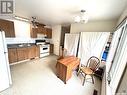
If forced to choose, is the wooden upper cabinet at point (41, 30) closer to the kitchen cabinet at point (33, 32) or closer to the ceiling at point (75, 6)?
the kitchen cabinet at point (33, 32)

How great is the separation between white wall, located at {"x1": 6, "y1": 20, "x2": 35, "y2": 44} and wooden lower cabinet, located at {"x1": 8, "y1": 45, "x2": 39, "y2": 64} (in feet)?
2.21

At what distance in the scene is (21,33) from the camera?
13.1ft

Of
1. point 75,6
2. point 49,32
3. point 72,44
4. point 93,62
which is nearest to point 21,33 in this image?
point 49,32

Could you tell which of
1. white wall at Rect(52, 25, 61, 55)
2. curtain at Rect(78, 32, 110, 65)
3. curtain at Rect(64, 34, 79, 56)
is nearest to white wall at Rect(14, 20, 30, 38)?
white wall at Rect(52, 25, 61, 55)

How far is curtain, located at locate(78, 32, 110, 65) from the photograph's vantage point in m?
2.66

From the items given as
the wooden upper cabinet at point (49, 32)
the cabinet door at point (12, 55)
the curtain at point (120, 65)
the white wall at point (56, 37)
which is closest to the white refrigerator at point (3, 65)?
the cabinet door at point (12, 55)

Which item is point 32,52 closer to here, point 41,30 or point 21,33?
point 21,33

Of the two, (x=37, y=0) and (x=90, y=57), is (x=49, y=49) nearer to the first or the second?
(x=90, y=57)

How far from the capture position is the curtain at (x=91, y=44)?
2.66 m

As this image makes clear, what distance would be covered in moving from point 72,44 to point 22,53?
2.70m

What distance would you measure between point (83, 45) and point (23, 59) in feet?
10.7

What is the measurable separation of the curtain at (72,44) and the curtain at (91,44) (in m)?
0.25

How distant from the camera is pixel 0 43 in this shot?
5.55 ft

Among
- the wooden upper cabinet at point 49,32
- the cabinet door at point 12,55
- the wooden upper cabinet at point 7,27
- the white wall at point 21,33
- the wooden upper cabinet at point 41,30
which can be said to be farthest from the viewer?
the wooden upper cabinet at point 49,32
